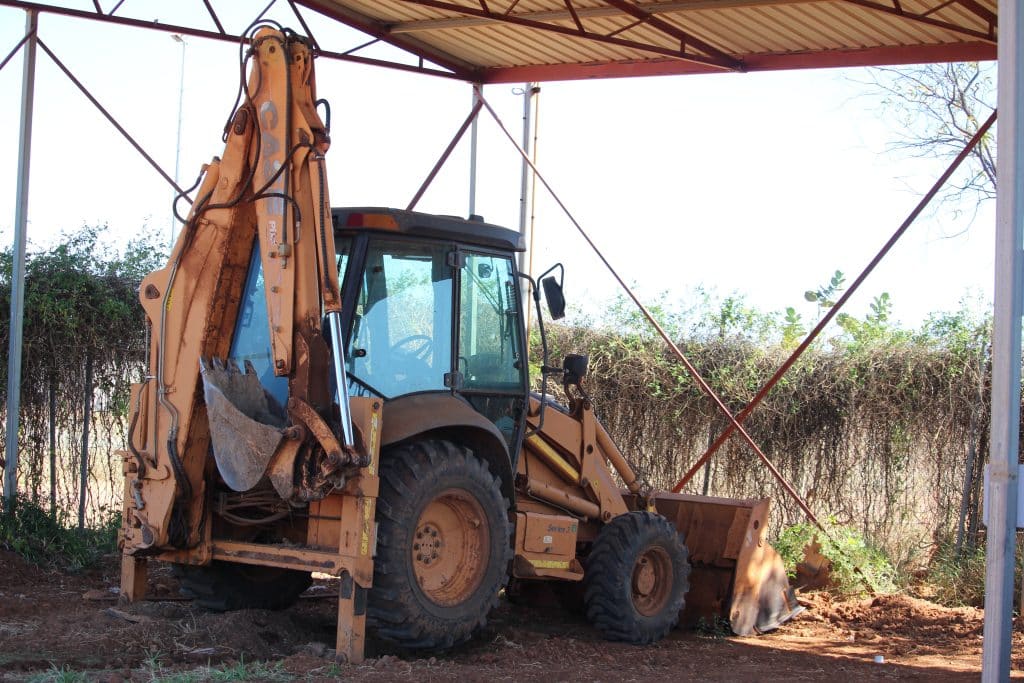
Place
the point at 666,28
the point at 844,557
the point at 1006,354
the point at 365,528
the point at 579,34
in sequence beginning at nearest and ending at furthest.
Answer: the point at 1006,354
the point at 365,528
the point at 666,28
the point at 579,34
the point at 844,557

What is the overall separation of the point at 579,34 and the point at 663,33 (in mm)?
889

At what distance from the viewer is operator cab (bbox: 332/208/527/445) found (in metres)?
6.59

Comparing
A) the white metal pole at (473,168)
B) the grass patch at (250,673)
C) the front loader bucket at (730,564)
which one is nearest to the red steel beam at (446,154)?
the white metal pole at (473,168)

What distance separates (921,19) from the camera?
9.14 meters

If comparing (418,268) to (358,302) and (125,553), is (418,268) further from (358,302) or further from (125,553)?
(125,553)

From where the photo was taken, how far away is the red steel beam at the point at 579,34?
9.74 metres

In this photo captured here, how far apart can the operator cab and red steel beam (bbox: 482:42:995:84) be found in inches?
173

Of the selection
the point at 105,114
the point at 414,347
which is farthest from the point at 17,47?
the point at 414,347

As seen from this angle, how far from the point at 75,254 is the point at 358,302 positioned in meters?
5.15

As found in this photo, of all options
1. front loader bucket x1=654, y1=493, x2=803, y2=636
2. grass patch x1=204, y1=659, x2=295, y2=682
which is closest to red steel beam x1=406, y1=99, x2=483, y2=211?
front loader bucket x1=654, y1=493, x2=803, y2=636

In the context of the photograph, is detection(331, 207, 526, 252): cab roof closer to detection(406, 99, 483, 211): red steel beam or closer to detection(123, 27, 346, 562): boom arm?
detection(123, 27, 346, 562): boom arm

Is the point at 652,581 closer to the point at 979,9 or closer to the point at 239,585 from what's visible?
the point at 239,585

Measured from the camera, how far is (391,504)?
611cm

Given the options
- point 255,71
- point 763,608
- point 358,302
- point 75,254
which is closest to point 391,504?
point 358,302
